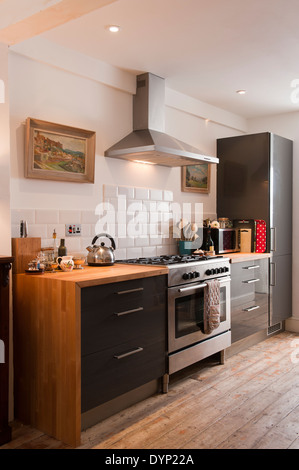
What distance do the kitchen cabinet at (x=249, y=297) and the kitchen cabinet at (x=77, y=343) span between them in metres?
1.33

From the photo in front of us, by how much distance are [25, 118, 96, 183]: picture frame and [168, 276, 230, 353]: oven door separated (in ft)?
3.73

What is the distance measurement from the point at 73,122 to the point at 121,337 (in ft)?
5.49

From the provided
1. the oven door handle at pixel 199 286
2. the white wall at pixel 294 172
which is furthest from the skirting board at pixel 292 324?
the oven door handle at pixel 199 286

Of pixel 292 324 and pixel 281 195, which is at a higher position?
pixel 281 195

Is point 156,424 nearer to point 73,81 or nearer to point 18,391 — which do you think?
point 18,391

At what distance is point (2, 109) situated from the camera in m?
2.60

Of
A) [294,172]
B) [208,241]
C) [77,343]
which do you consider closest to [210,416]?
[77,343]

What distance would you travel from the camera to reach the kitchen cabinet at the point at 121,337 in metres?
2.39

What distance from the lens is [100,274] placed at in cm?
261

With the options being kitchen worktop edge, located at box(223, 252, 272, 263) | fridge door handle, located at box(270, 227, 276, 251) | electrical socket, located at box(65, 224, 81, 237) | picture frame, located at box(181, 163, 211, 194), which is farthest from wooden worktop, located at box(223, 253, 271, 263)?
electrical socket, located at box(65, 224, 81, 237)

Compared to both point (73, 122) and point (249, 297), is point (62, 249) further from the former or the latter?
point (249, 297)

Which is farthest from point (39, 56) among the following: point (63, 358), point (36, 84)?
point (63, 358)

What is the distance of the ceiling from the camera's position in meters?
2.57

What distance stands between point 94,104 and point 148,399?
231 centimetres
